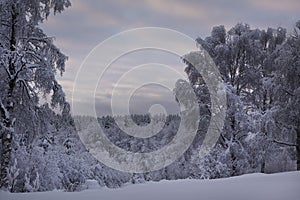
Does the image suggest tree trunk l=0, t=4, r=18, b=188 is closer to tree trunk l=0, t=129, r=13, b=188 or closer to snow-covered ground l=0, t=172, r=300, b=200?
tree trunk l=0, t=129, r=13, b=188

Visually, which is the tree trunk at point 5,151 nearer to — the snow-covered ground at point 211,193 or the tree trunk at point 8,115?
the tree trunk at point 8,115

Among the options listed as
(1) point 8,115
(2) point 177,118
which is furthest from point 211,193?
(2) point 177,118

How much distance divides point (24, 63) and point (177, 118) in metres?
11.7

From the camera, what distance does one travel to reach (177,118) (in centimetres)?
1920

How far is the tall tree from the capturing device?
874 cm

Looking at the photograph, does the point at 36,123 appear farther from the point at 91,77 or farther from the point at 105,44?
the point at 105,44

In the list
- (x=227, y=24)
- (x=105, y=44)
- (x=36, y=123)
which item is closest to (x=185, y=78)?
(x=227, y=24)

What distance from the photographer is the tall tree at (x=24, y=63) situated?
344 inches

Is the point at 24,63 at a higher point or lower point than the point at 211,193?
higher

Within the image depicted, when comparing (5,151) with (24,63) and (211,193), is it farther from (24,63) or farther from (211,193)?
(211,193)

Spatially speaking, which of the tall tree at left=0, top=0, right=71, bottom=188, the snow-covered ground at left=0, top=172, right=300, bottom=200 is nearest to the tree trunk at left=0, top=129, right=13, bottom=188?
the tall tree at left=0, top=0, right=71, bottom=188

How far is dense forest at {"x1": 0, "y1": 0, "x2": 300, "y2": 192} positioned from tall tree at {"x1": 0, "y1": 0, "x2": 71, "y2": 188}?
3cm

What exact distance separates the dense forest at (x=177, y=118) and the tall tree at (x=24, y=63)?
26mm

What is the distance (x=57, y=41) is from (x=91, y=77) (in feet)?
8.63
